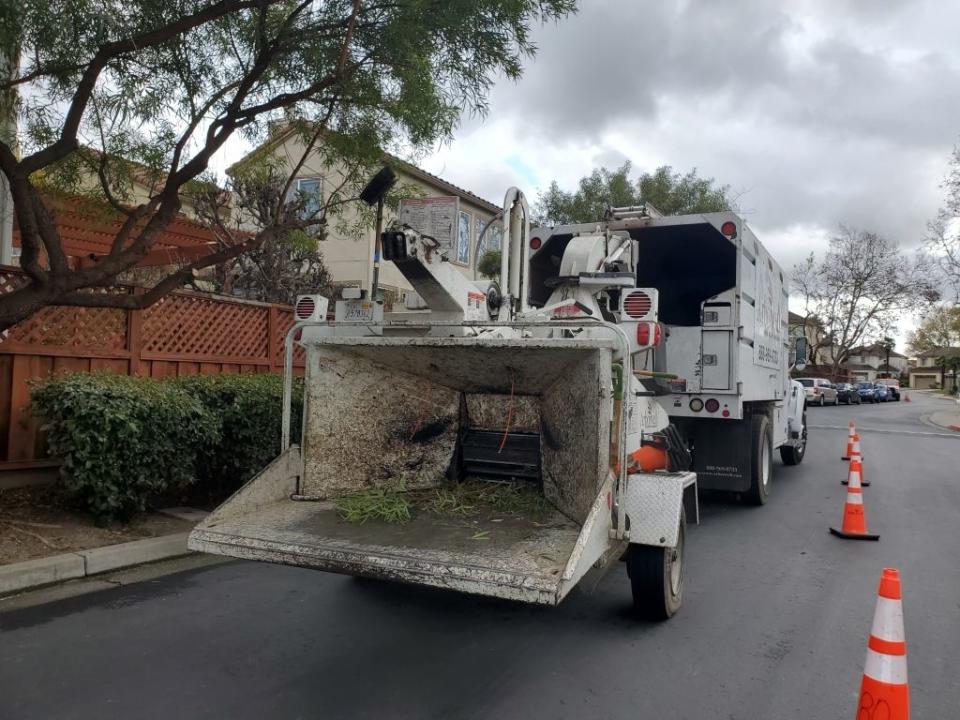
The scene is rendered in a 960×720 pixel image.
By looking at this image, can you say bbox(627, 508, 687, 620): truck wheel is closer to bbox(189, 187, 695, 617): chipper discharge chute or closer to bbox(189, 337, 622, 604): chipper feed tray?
bbox(189, 187, 695, 617): chipper discharge chute

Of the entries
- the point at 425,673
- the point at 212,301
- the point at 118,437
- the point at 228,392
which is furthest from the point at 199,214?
the point at 425,673

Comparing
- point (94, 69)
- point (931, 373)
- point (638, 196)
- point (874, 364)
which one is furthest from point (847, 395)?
point (874, 364)

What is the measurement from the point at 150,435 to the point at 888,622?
5286 millimetres

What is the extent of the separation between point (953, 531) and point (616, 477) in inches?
214

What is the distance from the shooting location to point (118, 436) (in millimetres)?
5703

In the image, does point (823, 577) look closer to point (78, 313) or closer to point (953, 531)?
point (953, 531)

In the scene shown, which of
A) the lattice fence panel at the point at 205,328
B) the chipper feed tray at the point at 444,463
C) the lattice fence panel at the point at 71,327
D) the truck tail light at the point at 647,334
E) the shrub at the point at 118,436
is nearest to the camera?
the chipper feed tray at the point at 444,463

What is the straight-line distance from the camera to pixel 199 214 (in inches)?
496

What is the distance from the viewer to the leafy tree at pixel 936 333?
2689 inches

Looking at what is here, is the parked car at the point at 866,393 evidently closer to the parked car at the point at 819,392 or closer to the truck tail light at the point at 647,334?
the parked car at the point at 819,392

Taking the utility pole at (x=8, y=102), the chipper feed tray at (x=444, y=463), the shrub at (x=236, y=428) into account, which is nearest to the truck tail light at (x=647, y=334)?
the chipper feed tray at (x=444, y=463)

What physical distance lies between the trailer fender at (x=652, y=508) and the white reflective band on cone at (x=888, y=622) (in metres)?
1.49

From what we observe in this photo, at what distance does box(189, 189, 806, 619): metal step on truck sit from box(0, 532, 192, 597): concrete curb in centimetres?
164

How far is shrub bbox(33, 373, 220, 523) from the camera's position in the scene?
561 cm
